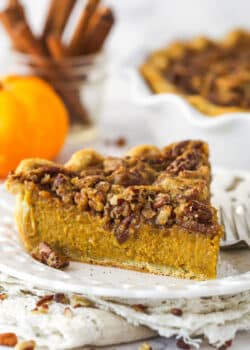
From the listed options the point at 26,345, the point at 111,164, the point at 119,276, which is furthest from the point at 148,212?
the point at 26,345

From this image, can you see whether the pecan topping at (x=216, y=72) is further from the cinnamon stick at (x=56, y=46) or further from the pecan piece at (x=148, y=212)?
the pecan piece at (x=148, y=212)

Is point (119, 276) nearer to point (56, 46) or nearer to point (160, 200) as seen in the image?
point (160, 200)

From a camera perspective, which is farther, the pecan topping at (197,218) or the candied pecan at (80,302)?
the pecan topping at (197,218)

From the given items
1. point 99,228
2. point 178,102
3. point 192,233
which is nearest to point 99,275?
point 99,228

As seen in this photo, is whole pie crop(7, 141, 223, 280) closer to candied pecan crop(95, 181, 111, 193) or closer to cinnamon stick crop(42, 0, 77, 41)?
candied pecan crop(95, 181, 111, 193)

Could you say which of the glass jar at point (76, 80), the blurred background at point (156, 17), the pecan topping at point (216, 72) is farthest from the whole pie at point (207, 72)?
the blurred background at point (156, 17)
